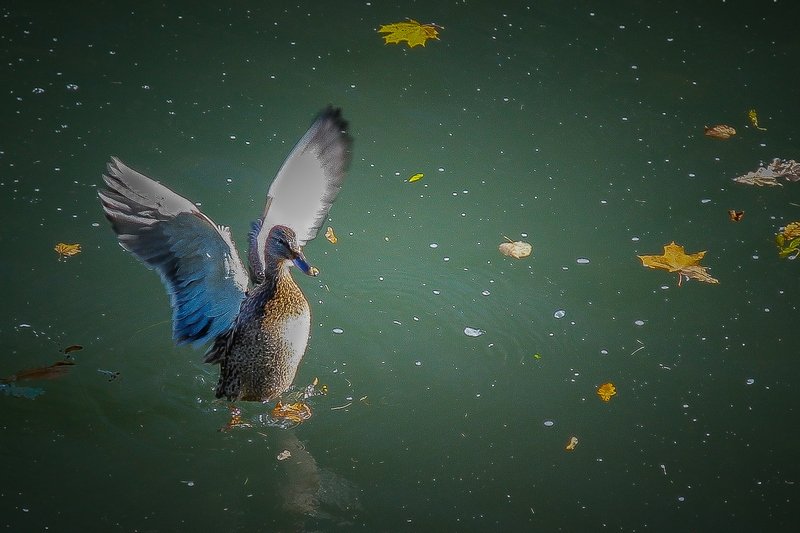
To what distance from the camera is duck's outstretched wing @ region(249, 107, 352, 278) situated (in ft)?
10.2

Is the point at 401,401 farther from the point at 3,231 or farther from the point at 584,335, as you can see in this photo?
the point at 3,231

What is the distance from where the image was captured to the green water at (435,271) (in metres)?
2.93

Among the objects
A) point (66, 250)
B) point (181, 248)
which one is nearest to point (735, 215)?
point (181, 248)

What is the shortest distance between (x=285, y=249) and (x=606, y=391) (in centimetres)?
136

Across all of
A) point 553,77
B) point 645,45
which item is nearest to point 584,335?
point 553,77

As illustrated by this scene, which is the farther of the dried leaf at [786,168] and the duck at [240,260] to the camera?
the dried leaf at [786,168]

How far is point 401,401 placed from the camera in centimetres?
322

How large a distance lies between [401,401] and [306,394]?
36cm

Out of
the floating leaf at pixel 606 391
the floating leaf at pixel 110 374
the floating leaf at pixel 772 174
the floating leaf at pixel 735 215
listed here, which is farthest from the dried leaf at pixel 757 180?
the floating leaf at pixel 110 374

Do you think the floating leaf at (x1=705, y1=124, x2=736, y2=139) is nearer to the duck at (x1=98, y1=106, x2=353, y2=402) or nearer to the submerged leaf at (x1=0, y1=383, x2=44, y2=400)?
the duck at (x1=98, y1=106, x2=353, y2=402)

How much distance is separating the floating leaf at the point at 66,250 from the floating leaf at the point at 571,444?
7.06 ft

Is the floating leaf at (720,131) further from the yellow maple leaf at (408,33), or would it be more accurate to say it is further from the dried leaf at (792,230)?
the yellow maple leaf at (408,33)

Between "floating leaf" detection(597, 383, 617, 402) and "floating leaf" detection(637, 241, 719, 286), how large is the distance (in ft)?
2.57

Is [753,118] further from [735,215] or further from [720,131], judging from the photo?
[735,215]
